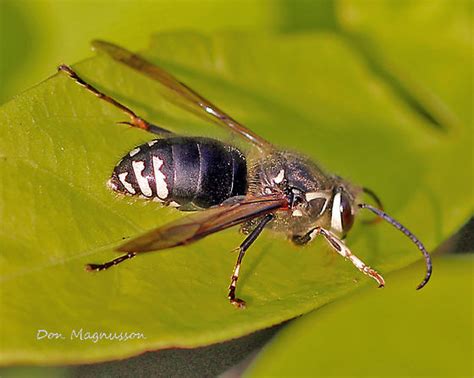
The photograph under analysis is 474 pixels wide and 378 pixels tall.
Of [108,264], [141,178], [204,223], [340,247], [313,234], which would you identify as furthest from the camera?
[313,234]

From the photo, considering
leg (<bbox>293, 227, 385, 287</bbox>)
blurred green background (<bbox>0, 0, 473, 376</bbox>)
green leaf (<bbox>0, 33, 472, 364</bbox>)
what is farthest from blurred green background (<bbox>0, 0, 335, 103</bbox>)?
leg (<bbox>293, 227, 385, 287</bbox>)

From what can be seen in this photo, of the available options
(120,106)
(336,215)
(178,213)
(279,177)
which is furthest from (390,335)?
(120,106)

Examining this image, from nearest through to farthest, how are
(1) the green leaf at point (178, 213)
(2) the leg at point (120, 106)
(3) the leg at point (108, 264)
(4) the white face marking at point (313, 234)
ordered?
(1) the green leaf at point (178, 213) → (3) the leg at point (108, 264) → (2) the leg at point (120, 106) → (4) the white face marking at point (313, 234)

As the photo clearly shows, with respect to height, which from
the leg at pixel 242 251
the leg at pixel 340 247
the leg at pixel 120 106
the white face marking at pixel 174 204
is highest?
the leg at pixel 120 106

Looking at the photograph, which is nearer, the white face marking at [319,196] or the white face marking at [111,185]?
the white face marking at [111,185]

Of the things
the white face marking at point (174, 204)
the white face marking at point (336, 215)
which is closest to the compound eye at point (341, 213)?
the white face marking at point (336, 215)

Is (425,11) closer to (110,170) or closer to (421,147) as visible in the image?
(421,147)

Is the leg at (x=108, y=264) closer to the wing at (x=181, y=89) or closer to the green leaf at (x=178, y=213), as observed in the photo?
the green leaf at (x=178, y=213)

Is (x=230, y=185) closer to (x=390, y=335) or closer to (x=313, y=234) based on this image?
(x=313, y=234)
